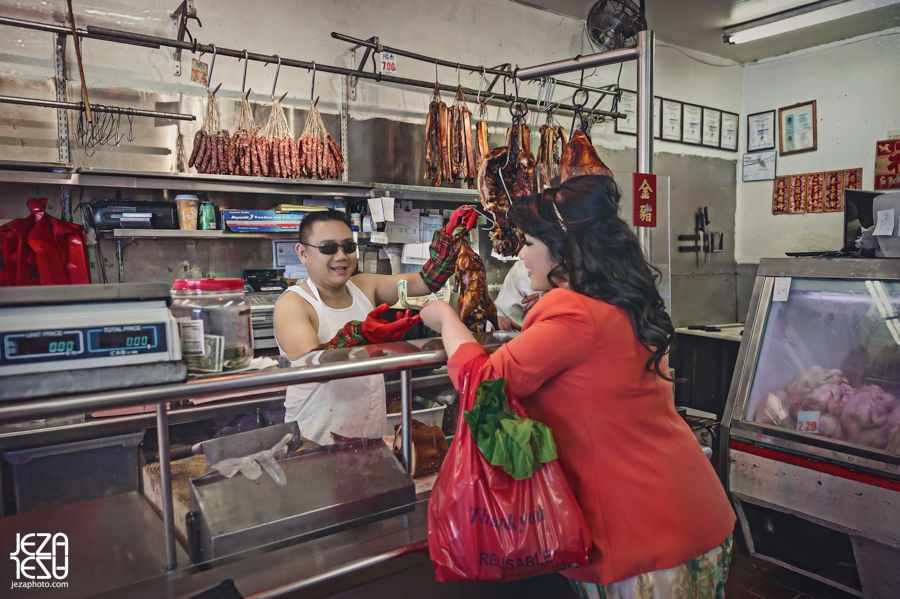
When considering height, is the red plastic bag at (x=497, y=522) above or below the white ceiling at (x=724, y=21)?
below

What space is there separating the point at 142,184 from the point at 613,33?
12.3ft

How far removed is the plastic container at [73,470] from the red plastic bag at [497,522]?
201 centimetres

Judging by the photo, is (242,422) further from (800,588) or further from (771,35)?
(771,35)

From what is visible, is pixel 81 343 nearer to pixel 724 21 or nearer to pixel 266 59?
pixel 266 59

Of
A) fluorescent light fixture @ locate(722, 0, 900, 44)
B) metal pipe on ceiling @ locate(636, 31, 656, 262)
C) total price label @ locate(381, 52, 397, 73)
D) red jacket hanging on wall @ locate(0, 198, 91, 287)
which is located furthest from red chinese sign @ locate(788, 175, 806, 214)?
red jacket hanging on wall @ locate(0, 198, 91, 287)

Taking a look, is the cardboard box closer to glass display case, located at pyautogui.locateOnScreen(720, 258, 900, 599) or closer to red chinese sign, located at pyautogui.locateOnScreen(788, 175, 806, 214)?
glass display case, located at pyautogui.locateOnScreen(720, 258, 900, 599)

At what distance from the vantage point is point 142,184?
3.52 meters

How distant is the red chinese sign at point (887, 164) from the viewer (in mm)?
5637

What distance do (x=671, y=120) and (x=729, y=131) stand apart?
3.21 ft

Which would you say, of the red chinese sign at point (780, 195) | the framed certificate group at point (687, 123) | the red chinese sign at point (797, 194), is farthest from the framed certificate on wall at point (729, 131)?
the red chinese sign at point (797, 194)

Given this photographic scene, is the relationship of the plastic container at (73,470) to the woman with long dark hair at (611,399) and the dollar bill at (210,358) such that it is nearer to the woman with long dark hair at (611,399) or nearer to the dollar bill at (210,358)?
the dollar bill at (210,358)

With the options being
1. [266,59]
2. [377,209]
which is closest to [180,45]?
[266,59]

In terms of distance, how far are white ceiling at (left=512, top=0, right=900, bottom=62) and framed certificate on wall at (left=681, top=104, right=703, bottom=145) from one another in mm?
678

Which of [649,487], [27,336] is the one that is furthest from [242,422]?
[649,487]
